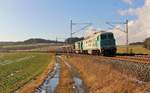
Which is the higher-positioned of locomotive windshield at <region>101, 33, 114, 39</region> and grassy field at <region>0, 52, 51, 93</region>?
locomotive windshield at <region>101, 33, 114, 39</region>

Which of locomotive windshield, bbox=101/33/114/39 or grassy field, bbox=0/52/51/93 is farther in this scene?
locomotive windshield, bbox=101/33/114/39

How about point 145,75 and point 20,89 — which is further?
point 20,89

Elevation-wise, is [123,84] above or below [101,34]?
below

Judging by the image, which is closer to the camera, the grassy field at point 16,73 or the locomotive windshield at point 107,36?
the grassy field at point 16,73

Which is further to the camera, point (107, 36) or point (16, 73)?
point (107, 36)

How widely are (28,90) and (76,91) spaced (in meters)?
5.37

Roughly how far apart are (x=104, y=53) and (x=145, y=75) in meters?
37.1

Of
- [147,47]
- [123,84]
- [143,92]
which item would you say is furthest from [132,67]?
[147,47]

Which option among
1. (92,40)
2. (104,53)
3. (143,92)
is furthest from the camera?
(92,40)

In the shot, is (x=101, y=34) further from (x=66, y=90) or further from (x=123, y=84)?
(x=123, y=84)

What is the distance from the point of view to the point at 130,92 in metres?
27.3

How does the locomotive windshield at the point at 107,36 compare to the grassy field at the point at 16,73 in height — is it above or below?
above

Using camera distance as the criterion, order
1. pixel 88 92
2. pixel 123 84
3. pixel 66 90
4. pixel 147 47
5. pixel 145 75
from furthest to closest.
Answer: pixel 147 47 < pixel 66 90 < pixel 88 92 < pixel 145 75 < pixel 123 84

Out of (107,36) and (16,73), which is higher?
(107,36)
